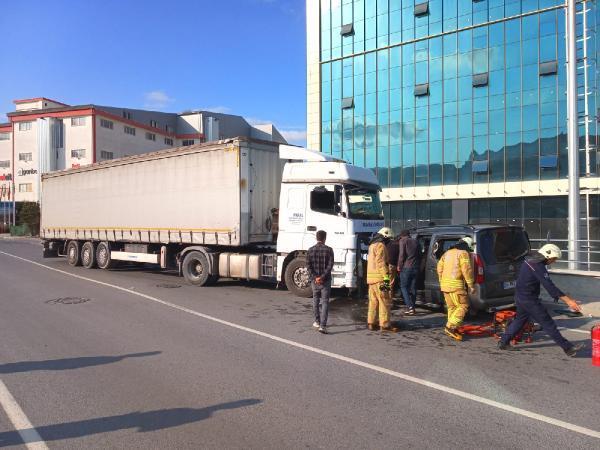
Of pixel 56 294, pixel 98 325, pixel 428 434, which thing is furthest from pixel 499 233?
pixel 56 294

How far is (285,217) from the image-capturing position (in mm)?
11625

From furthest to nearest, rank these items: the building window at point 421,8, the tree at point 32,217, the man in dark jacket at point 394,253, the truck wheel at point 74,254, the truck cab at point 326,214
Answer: the tree at point 32,217
the building window at point 421,8
the truck wheel at point 74,254
the truck cab at point 326,214
the man in dark jacket at point 394,253

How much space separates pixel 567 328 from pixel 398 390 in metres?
4.68

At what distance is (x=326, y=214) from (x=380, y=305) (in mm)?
3567

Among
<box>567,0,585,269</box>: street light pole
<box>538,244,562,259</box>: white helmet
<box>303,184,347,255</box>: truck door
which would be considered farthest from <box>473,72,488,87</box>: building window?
<box>538,244,562,259</box>: white helmet

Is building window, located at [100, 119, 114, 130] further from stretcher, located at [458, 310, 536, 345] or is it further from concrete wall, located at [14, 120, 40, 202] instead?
stretcher, located at [458, 310, 536, 345]

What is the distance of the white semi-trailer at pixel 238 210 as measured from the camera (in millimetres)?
10977

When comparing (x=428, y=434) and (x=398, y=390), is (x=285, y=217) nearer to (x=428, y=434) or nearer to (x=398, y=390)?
(x=398, y=390)

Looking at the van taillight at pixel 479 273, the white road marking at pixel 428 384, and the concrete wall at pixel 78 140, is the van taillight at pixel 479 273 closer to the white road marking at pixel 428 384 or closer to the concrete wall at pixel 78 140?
the white road marking at pixel 428 384

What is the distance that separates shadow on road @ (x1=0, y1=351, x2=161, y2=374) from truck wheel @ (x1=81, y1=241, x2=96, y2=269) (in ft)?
40.8

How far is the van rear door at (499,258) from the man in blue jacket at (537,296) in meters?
1.56

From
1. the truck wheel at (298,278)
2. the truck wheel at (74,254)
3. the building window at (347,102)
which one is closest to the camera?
the truck wheel at (298,278)

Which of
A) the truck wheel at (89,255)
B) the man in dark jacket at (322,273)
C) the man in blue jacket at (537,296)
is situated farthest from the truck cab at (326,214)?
the truck wheel at (89,255)

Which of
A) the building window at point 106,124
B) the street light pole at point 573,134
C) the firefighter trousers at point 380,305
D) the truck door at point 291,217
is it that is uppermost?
the building window at point 106,124
